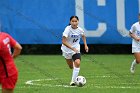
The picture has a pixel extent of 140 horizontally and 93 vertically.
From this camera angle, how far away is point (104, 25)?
3091 cm

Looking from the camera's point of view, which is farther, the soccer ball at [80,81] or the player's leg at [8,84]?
the soccer ball at [80,81]

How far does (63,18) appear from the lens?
3109 centimetres

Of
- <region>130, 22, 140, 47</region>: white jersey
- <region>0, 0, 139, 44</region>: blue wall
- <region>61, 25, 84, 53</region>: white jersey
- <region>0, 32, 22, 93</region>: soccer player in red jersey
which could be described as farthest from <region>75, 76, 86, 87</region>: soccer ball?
<region>0, 0, 139, 44</region>: blue wall

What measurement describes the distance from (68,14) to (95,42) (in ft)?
7.59

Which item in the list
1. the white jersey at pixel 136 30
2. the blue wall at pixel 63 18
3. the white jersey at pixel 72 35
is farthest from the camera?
the blue wall at pixel 63 18

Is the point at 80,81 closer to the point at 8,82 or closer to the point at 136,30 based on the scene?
the point at 136,30

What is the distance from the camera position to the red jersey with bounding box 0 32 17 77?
9164 mm

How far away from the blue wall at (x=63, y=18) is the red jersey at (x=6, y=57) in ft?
70.3

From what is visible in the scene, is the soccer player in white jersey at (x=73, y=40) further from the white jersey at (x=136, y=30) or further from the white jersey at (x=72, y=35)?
the white jersey at (x=136, y=30)

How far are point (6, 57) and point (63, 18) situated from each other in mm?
21942

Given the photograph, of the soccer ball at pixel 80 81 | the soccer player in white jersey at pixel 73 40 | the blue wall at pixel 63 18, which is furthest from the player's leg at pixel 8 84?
the blue wall at pixel 63 18

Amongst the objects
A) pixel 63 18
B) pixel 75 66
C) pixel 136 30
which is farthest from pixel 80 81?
pixel 63 18

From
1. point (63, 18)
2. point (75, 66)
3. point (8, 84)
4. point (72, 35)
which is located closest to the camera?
point (8, 84)

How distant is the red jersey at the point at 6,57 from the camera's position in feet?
30.1
